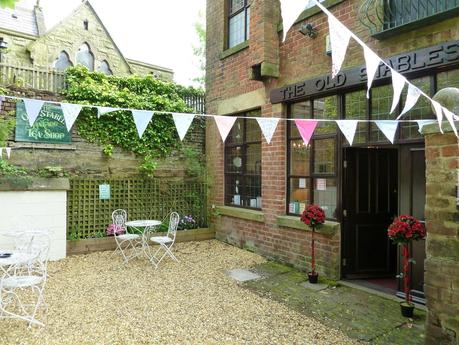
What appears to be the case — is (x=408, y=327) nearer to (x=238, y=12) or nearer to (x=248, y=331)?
(x=248, y=331)

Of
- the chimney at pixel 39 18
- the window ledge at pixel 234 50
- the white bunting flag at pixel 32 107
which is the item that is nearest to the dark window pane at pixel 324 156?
the window ledge at pixel 234 50

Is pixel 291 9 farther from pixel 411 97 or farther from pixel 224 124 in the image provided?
pixel 224 124

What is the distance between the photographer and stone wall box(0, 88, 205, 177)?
674 centimetres

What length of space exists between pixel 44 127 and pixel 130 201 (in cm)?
225

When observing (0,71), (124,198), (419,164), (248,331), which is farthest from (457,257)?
(0,71)

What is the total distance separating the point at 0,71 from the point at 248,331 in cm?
705

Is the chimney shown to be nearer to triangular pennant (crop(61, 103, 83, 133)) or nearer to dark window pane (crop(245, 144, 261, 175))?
dark window pane (crop(245, 144, 261, 175))

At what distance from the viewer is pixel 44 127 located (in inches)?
272

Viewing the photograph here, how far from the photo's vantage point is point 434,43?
4.11 m

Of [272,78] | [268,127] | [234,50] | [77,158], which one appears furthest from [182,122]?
[77,158]

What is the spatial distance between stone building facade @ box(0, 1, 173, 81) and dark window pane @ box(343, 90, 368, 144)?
12.2 meters

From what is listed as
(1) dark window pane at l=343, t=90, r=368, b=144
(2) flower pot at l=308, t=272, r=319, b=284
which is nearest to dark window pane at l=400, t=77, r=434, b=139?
(1) dark window pane at l=343, t=90, r=368, b=144

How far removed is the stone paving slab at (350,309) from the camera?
354 cm

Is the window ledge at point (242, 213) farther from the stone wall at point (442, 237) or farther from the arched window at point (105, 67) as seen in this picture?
the arched window at point (105, 67)
